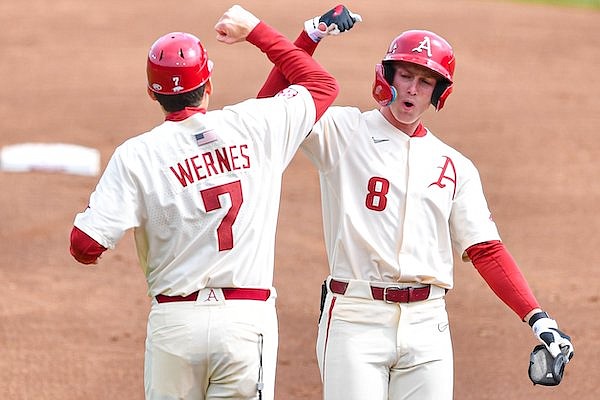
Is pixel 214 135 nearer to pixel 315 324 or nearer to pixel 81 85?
pixel 315 324

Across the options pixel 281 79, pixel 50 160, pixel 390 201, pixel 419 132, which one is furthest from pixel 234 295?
pixel 50 160

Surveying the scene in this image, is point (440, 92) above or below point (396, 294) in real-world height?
above

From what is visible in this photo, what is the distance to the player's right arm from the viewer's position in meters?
5.02

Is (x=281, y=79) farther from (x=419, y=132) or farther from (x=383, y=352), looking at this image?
(x=383, y=352)

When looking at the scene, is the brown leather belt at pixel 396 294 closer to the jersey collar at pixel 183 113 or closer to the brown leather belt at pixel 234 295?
the brown leather belt at pixel 234 295

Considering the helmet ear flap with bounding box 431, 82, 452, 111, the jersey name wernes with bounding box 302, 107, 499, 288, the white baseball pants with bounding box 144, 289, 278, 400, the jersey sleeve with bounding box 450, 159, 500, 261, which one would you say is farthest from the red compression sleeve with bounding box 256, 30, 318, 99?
the white baseball pants with bounding box 144, 289, 278, 400

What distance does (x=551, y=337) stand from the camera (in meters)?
4.96

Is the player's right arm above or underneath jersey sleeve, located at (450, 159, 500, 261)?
above

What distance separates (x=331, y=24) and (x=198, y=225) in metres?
1.08

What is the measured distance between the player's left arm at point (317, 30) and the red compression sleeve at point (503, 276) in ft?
3.50

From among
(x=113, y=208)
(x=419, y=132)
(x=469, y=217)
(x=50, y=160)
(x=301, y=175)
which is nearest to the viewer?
(x=113, y=208)

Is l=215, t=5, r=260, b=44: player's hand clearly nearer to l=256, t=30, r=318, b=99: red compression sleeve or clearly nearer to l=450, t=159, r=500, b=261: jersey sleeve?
l=256, t=30, r=318, b=99: red compression sleeve

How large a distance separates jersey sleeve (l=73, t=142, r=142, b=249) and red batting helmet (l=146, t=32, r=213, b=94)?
34cm

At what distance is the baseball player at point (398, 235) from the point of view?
5023mm
